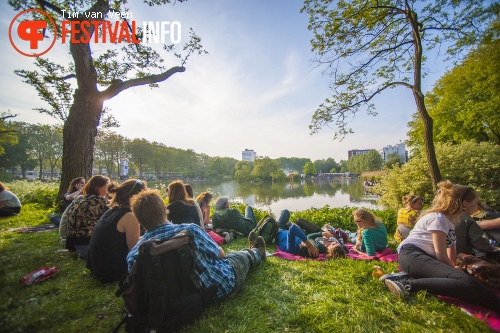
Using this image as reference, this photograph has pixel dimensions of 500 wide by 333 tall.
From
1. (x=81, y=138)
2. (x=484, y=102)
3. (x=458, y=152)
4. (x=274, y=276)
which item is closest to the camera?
(x=274, y=276)

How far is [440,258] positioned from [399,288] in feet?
1.86

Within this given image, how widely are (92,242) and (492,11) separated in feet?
35.4

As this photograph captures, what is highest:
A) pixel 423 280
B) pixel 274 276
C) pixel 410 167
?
pixel 410 167

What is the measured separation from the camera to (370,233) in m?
3.90

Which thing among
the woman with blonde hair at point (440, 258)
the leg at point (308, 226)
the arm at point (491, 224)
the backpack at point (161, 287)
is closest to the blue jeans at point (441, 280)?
the woman with blonde hair at point (440, 258)

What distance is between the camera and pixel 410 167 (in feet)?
29.2

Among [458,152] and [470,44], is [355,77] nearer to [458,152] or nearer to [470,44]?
[470,44]

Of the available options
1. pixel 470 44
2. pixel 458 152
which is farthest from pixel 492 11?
pixel 458 152

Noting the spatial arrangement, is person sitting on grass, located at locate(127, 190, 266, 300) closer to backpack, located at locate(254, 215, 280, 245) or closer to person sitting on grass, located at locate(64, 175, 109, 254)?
person sitting on grass, located at locate(64, 175, 109, 254)

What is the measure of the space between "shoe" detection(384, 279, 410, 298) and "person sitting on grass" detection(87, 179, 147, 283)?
2852 millimetres

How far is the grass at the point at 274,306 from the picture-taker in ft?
6.02

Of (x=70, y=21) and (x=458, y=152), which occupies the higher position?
(x=70, y=21)

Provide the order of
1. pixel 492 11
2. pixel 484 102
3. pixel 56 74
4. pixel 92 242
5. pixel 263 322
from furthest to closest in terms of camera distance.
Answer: pixel 484 102, pixel 56 74, pixel 492 11, pixel 92 242, pixel 263 322

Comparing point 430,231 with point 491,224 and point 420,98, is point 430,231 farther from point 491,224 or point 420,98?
point 420,98
